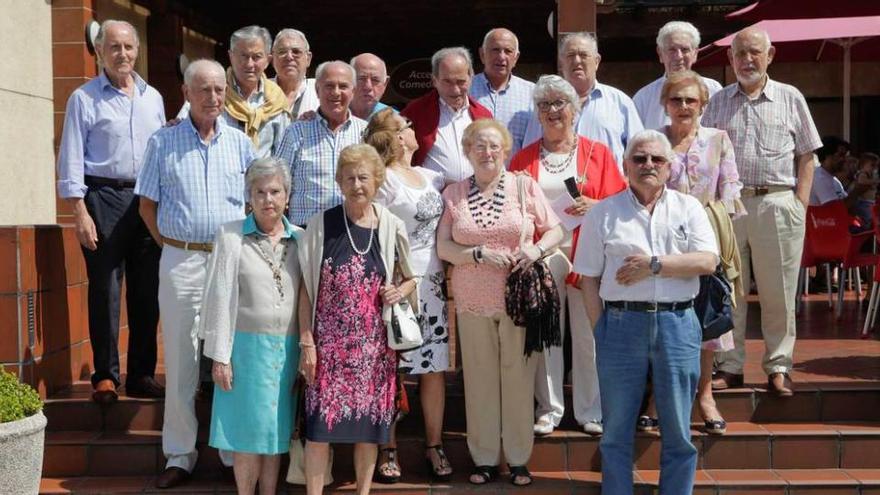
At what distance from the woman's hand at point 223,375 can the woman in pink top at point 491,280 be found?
111cm

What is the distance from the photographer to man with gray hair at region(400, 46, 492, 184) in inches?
222

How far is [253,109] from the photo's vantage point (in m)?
5.84

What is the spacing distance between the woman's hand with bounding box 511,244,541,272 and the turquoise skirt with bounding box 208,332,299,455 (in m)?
1.13

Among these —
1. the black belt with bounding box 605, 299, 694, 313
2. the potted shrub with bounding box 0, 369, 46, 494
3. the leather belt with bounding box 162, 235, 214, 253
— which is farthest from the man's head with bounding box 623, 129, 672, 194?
the potted shrub with bounding box 0, 369, 46, 494

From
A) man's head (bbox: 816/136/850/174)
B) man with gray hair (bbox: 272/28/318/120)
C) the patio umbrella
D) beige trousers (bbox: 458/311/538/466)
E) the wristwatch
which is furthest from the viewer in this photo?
man's head (bbox: 816/136/850/174)

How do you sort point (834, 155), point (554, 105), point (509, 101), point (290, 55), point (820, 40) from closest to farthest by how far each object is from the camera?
point (554, 105)
point (290, 55)
point (509, 101)
point (820, 40)
point (834, 155)

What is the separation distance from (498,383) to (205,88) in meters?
1.97

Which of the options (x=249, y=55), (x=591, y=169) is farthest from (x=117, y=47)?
(x=591, y=169)

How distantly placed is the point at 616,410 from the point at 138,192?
247 cm

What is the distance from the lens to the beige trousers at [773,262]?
228 inches

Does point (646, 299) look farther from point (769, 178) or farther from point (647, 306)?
point (769, 178)

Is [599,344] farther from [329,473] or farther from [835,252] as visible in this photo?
[835,252]

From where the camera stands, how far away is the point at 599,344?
4957 mm

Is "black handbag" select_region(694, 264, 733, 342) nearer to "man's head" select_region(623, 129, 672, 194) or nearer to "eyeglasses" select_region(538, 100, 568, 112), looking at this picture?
"man's head" select_region(623, 129, 672, 194)
